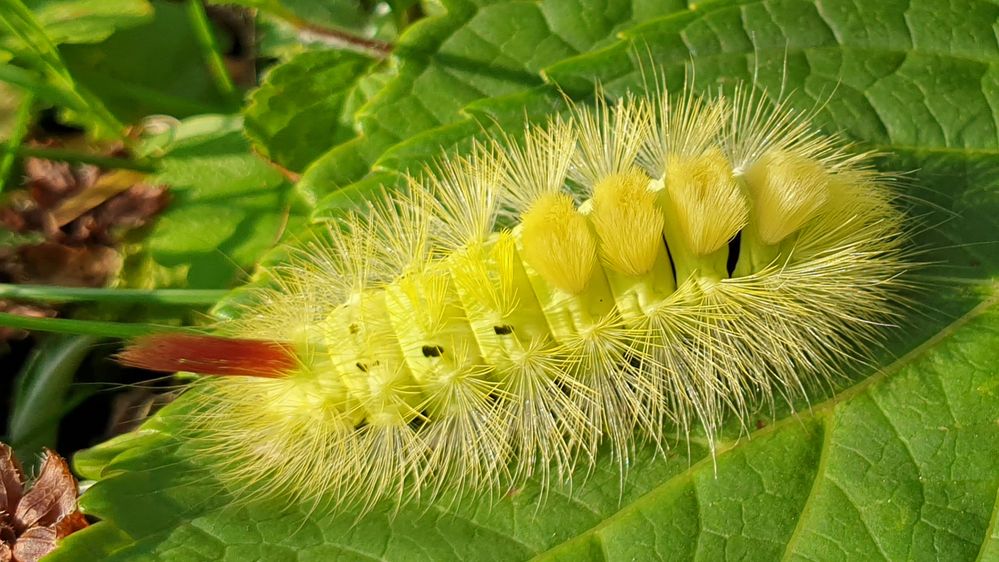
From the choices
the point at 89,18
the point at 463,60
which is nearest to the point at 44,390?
the point at 89,18

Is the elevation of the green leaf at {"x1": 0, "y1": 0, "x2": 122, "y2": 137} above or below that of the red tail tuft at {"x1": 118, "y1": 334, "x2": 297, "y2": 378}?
above

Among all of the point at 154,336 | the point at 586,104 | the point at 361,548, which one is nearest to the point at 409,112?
the point at 586,104

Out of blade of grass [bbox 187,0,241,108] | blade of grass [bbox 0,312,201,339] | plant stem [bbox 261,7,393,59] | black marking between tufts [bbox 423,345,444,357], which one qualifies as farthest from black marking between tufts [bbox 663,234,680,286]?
blade of grass [bbox 187,0,241,108]

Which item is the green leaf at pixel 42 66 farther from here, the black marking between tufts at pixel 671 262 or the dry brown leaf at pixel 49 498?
the black marking between tufts at pixel 671 262

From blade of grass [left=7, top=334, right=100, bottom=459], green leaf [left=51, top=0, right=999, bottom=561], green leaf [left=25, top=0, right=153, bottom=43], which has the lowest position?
blade of grass [left=7, top=334, right=100, bottom=459]

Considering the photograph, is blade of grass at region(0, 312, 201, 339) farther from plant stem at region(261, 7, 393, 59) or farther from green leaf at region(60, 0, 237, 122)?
plant stem at region(261, 7, 393, 59)

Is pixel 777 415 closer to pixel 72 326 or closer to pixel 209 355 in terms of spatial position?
pixel 209 355
